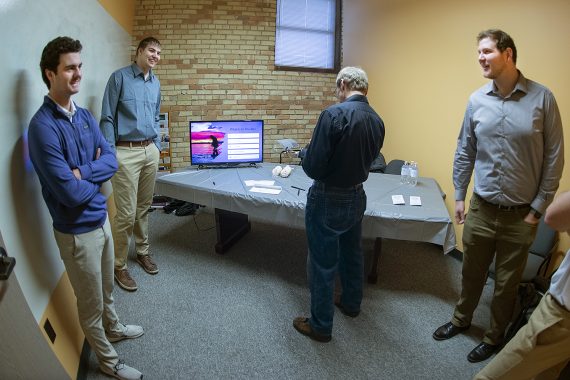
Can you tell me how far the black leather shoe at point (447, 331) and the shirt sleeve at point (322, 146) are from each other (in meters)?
1.34

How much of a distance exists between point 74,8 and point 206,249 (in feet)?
7.29

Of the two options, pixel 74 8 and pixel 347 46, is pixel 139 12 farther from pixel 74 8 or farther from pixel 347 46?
pixel 347 46

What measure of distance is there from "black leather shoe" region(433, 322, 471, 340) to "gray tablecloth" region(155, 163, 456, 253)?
503 millimetres

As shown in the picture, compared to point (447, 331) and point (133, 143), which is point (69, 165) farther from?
point (447, 331)

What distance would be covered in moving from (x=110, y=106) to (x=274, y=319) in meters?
1.97

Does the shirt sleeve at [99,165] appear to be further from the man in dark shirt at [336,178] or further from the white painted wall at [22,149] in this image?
the man in dark shirt at [336,178]

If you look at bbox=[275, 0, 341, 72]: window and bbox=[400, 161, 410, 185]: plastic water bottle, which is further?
bbox=[275, 0, 341, 72]: window

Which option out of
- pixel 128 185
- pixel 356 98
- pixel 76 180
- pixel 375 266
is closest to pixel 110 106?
pixel 128 185

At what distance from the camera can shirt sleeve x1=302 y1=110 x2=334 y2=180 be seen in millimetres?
1873

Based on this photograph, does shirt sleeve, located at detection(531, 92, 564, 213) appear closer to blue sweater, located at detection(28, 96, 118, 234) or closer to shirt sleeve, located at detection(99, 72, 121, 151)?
blue sweater, located at detection(28, 96, 118, 234)

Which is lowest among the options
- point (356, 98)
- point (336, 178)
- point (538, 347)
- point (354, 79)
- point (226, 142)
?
point (538, 347)

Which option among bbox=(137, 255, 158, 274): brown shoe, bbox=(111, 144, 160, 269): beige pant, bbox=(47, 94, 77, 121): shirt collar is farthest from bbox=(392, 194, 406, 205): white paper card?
bbox=(47, 94, 77, 121): shirt collar

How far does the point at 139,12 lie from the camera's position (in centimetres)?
430

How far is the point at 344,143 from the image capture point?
1.90 meters
